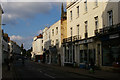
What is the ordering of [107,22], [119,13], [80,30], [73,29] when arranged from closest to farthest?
1. [119,13]
2. [107,22]
3. [80,30]
4. [73,29]

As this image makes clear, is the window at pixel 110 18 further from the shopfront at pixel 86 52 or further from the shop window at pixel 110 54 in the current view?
the shopfront at pixel 86 52

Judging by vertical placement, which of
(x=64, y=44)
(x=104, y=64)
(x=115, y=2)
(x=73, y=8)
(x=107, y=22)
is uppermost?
(x=73, y=8)

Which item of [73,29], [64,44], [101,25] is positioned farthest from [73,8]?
[101,25]

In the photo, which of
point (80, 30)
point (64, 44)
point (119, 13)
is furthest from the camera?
point (64, 44)

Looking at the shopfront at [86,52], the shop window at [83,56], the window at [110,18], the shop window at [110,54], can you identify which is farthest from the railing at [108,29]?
the shop window at [83,56]

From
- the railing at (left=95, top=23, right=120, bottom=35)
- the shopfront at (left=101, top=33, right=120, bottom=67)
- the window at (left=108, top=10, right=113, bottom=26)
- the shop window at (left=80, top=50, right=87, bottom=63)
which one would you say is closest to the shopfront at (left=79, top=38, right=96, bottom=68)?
the shop window at (left=80, top=50, right=87, bottom=63)

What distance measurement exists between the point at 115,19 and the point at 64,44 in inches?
652

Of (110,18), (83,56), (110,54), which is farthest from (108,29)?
(83,56)

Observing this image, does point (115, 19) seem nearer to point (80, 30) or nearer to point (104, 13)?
point (104, 13)

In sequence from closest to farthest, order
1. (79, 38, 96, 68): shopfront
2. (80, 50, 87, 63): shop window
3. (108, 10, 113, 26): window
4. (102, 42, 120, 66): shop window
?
(102, 42, 120, 66): shop window
(108, 10, 113, 26): window
(79, 38, 96, 68): shopfront
(80, 50, 87, 63): shop window

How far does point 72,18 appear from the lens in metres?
33.5

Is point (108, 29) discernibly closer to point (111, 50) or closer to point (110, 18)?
point (110, 18)

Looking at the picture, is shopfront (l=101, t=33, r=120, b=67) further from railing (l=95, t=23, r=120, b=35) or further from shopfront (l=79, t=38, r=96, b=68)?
shopfront (l=79, t=38, r=96, b=68)

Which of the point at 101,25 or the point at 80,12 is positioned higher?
the point at 80,12
